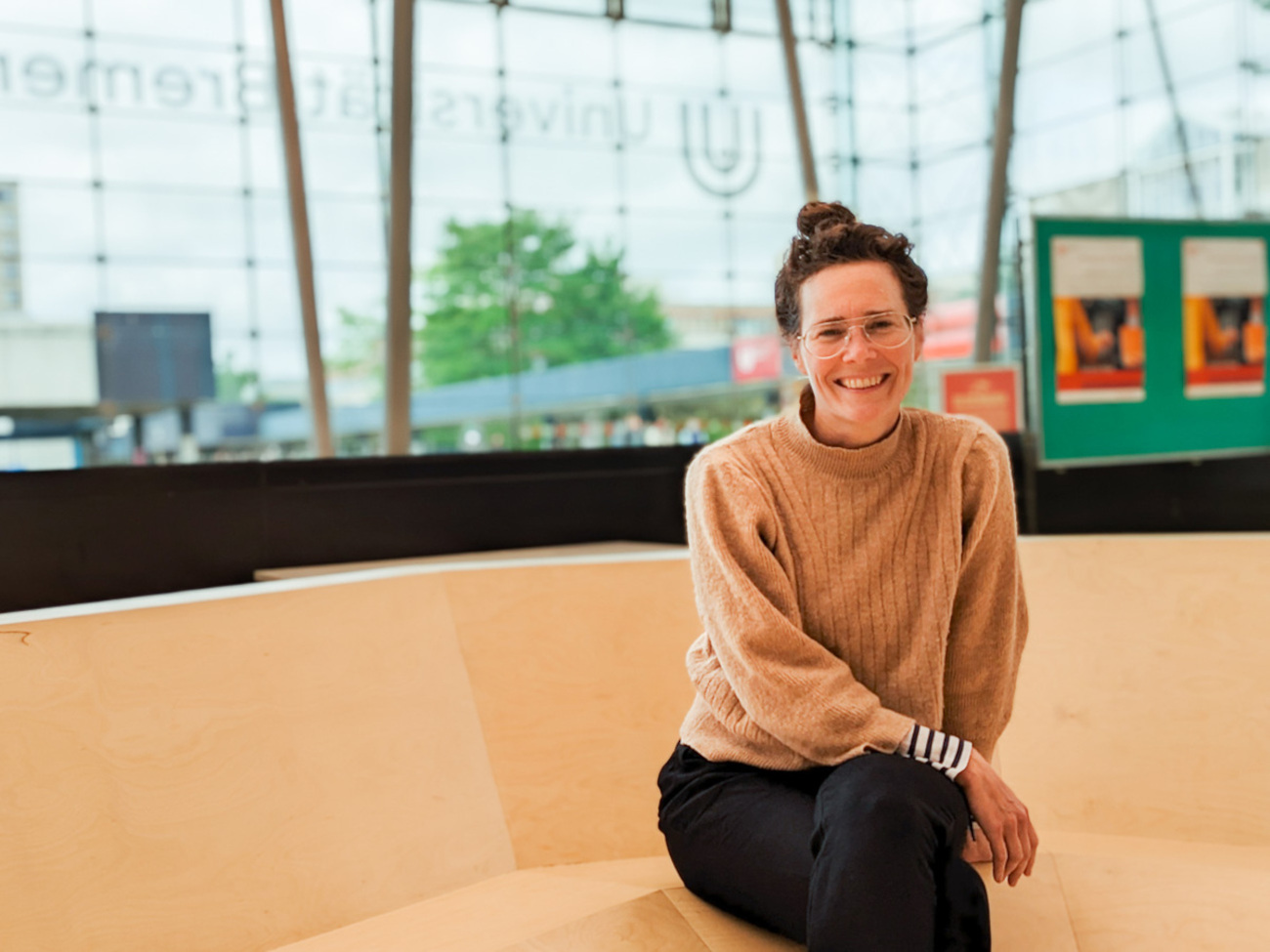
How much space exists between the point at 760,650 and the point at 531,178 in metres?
8.80

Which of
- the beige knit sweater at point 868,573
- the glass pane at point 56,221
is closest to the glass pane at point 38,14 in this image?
the glass pane at point 56,221

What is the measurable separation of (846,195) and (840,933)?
36.9ft

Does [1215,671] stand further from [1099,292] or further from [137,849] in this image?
[1099,292]

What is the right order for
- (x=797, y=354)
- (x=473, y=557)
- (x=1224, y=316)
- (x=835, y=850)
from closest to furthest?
(x=835, y=850) < (x=797, y=354) < (x=473, y=557) < (x=1224, y=316)

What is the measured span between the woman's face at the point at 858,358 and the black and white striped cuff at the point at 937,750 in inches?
19.6

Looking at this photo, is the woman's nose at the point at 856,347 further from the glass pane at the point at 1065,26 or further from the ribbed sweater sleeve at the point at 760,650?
the glass pane at the point at 1065,26

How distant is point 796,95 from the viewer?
28.5 feet

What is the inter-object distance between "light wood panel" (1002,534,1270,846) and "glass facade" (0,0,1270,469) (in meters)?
5.65

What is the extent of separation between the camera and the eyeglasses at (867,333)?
72.5 inches

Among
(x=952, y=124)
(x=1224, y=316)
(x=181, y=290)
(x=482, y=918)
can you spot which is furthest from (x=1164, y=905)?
(x=952, y=124)

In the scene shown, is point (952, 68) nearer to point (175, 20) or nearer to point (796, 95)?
point (796, 95)

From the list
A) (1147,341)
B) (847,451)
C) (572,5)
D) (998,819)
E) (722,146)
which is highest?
(572,5)

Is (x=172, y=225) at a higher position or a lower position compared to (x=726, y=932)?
higher

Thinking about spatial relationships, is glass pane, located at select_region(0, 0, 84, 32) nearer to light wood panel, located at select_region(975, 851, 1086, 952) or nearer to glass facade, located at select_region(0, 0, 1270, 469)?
glass facade, located at select_region(0, 0, 1270, 469)
